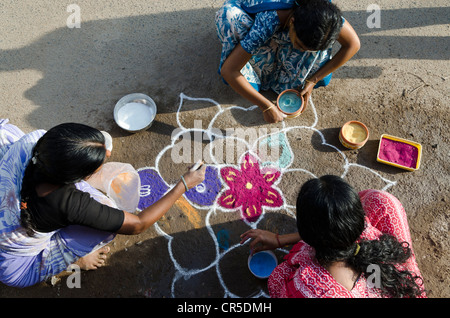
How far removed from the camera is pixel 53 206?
2.05 m

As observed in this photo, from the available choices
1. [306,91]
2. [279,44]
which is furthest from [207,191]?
[279,44]

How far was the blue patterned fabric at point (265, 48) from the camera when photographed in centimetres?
256

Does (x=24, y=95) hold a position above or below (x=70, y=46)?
below

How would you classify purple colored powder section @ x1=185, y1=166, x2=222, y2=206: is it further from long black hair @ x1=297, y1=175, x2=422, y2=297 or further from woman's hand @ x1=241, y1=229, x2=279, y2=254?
long black hair @ x1=297, y1=175, x2=422, y2=297

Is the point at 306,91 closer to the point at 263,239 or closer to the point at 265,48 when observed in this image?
the point at 265,48

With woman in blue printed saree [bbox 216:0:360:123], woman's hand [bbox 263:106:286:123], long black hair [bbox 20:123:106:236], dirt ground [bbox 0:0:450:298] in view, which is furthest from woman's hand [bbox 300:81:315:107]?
long black hair [bbox 20:123:106:236]

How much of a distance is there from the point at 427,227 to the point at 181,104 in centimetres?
253

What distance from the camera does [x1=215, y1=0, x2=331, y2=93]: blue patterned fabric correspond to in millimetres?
2564

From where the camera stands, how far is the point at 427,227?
289 cm

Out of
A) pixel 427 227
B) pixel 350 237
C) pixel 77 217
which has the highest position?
pixel 350 237

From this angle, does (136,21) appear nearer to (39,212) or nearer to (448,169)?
(39,212)

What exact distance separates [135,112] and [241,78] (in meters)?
1.16

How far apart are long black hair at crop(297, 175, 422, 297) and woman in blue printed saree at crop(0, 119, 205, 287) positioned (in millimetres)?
981

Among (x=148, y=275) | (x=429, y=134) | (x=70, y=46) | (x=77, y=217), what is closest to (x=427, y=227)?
(x=429, y=134)
